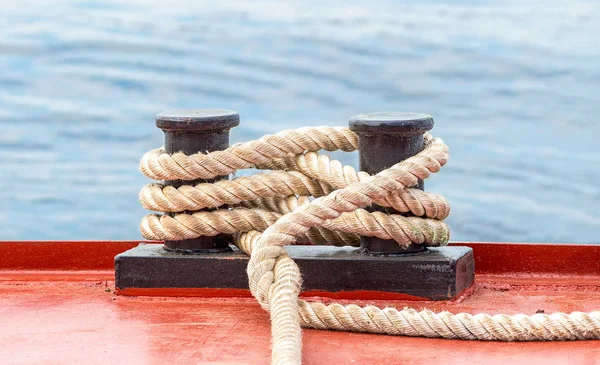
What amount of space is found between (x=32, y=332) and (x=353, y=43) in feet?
45.2

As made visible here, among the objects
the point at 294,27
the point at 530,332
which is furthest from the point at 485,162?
the point at 530,332

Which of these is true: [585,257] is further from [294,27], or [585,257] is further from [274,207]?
[294,27]

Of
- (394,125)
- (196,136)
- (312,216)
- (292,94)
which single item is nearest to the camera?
(312,216)

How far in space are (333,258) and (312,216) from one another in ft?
0.71

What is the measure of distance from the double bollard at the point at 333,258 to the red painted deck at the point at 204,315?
0.04 m

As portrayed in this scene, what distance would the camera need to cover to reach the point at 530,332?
1940 mm

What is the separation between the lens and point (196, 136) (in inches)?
92.4

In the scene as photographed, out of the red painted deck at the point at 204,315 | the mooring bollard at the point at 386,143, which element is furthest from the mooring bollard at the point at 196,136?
the mooring bollard at the point at 386,143

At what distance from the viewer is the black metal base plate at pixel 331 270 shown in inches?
88.4

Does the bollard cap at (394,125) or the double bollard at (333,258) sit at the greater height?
the bollard cap at (394,125)

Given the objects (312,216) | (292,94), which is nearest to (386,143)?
(312,216)

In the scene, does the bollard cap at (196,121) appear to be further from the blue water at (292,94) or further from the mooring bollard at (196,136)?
the blue water at (292,94)

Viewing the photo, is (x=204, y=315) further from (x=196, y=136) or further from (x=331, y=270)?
(x=196, y=136)

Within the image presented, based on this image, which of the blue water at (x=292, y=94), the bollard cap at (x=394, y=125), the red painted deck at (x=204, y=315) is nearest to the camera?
the red painted deck at (x=204, y=315)
